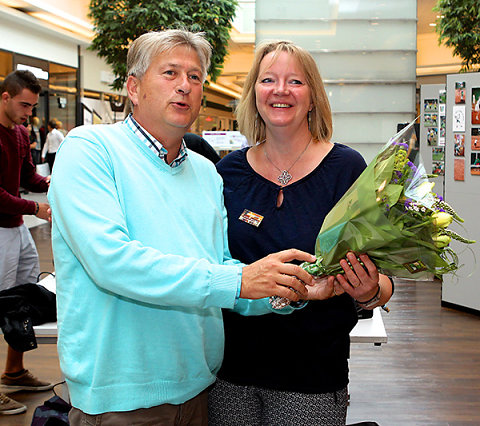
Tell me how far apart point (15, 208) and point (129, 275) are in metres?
2.61

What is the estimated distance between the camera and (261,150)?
2111mm

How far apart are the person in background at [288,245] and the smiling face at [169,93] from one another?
35 centimetres

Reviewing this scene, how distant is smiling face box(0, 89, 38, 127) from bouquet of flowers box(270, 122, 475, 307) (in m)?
2.86

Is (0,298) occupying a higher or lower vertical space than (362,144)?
lower

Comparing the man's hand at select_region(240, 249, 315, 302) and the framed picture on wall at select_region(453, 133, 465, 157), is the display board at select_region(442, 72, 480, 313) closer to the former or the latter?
the framed picture on wall at select_region(453, 133, 465, 157)

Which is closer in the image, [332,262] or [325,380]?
[332,262]

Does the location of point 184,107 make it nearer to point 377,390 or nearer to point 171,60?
point 171,60

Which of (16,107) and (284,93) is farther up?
(16,107)

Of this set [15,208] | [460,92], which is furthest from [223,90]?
[15,208]

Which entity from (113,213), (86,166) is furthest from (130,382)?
(86,166)

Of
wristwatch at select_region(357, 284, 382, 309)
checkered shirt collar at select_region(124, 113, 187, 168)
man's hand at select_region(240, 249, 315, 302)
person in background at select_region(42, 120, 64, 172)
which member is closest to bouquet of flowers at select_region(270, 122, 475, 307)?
man's hand at select_region(240, 249, 315, 302)

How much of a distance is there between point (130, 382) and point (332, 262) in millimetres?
597

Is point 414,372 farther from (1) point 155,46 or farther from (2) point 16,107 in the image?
(1) point 155,46

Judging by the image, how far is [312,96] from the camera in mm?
2018
